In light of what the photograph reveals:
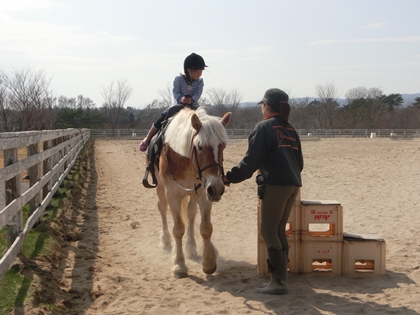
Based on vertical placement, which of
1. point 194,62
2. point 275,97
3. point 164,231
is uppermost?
point 194,62

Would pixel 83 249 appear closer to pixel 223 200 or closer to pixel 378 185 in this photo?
pixel 223 200

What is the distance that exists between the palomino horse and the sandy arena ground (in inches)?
14.4

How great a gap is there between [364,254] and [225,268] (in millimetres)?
1617

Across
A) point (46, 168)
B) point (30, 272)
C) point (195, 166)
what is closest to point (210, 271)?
point (195, 166)

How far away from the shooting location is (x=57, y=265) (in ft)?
16.9

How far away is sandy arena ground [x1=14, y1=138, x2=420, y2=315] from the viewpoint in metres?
4.09

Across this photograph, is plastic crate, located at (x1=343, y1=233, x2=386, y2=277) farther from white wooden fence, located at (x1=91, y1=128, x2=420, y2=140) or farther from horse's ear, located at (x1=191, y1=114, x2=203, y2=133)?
white wooden fence, located at (x1=91, y1=128, x2=420, y2=140)

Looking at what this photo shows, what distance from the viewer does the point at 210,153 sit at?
4480 millimetres

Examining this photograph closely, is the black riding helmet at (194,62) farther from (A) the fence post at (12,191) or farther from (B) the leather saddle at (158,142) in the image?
(A) the fence post at (12,191)

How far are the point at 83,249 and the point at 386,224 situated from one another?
4.78 meters

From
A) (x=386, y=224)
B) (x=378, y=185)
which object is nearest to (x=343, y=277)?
(x=386, y=224)

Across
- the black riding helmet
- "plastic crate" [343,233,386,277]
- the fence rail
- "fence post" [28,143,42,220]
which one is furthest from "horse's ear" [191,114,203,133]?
the fence rail

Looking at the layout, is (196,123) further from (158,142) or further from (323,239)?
(323,239)

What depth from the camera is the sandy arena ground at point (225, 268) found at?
409 cm
